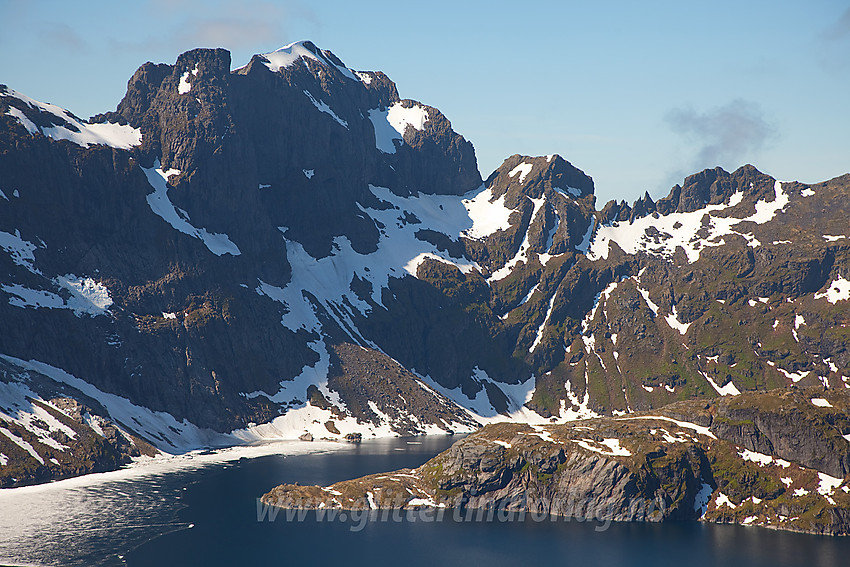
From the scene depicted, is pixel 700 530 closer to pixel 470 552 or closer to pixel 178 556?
pixel 470 552

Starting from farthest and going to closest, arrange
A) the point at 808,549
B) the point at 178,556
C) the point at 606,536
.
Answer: the point at 606,536 → the point at 808,549 → the point at 178,556

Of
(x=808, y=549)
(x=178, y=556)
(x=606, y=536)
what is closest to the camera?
(x=178, y=556)

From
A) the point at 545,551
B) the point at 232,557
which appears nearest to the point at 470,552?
the point at 545,551

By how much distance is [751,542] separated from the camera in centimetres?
18350

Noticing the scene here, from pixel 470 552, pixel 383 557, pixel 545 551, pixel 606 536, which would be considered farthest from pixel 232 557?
pixel 606 536

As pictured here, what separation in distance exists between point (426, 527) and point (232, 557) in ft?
144

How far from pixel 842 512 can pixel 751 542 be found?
78.9 feet

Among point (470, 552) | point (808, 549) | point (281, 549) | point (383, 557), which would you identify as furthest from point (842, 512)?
point (281, 549)

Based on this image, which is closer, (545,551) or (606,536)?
(545,551)

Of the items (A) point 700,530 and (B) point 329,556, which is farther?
(A) point 700,530

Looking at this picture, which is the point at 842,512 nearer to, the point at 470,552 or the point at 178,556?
the point at 470,552

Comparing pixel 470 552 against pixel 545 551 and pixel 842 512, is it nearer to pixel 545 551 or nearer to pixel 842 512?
pixel 545 551

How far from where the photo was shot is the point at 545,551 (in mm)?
176125

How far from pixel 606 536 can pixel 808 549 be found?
38.0m
